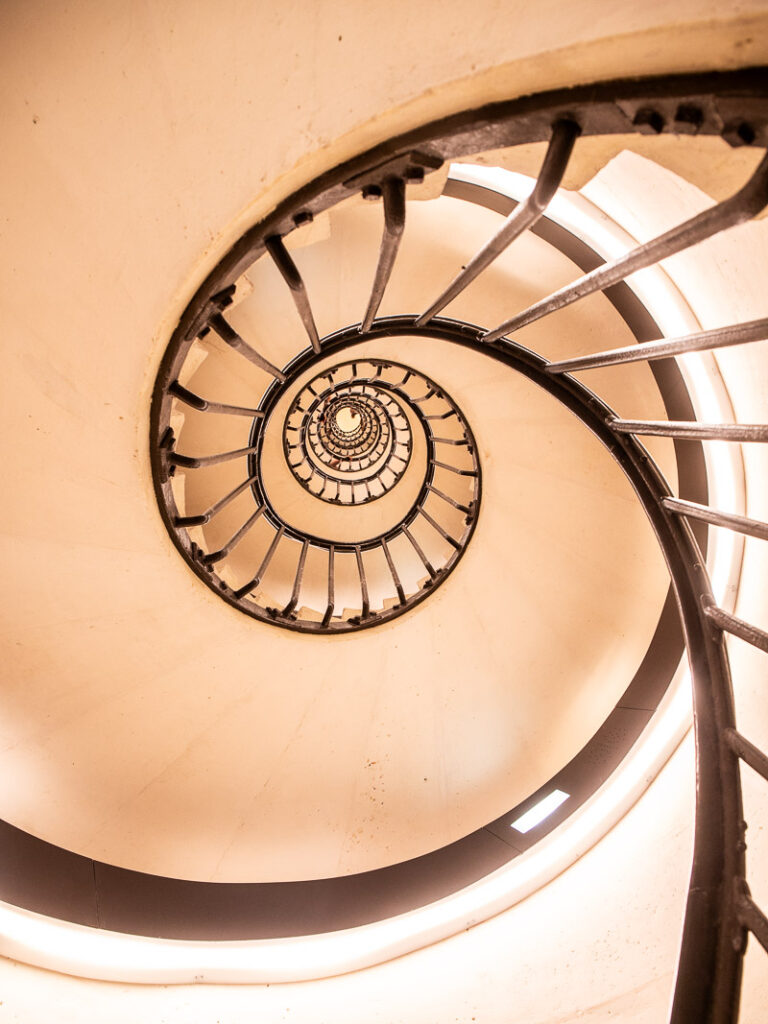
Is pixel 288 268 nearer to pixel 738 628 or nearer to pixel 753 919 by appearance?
pixel 738 628

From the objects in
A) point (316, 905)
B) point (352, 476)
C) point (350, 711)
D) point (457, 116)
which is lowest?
point (316, 905)

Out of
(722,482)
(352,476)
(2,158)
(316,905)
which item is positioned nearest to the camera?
(2,158)

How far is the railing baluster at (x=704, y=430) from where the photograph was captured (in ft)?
5.01

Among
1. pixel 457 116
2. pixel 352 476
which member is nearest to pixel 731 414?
pixel 457 116

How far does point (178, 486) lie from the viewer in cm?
350

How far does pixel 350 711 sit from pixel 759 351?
4092mm

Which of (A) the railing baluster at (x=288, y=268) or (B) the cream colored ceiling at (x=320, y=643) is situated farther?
(B) the cream colored ceiling at (x=320, y=643)

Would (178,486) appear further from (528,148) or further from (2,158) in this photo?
(528,148)

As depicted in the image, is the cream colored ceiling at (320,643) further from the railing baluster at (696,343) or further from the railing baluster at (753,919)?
the railing baluster at (753,919)

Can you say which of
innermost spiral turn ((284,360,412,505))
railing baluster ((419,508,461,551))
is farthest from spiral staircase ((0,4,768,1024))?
innermost spiral turn ((284,360,412,505))

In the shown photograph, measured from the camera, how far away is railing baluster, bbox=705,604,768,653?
1.64m

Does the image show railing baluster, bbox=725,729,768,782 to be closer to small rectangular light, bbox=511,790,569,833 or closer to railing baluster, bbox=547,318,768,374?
railing baluster, bbox=547,318,768,374

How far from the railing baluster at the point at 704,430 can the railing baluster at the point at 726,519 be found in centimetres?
24

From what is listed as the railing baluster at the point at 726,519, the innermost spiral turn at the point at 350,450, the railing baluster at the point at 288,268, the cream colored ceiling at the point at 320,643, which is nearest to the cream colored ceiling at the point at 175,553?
the cream colored ceiling at the point at 320,643
